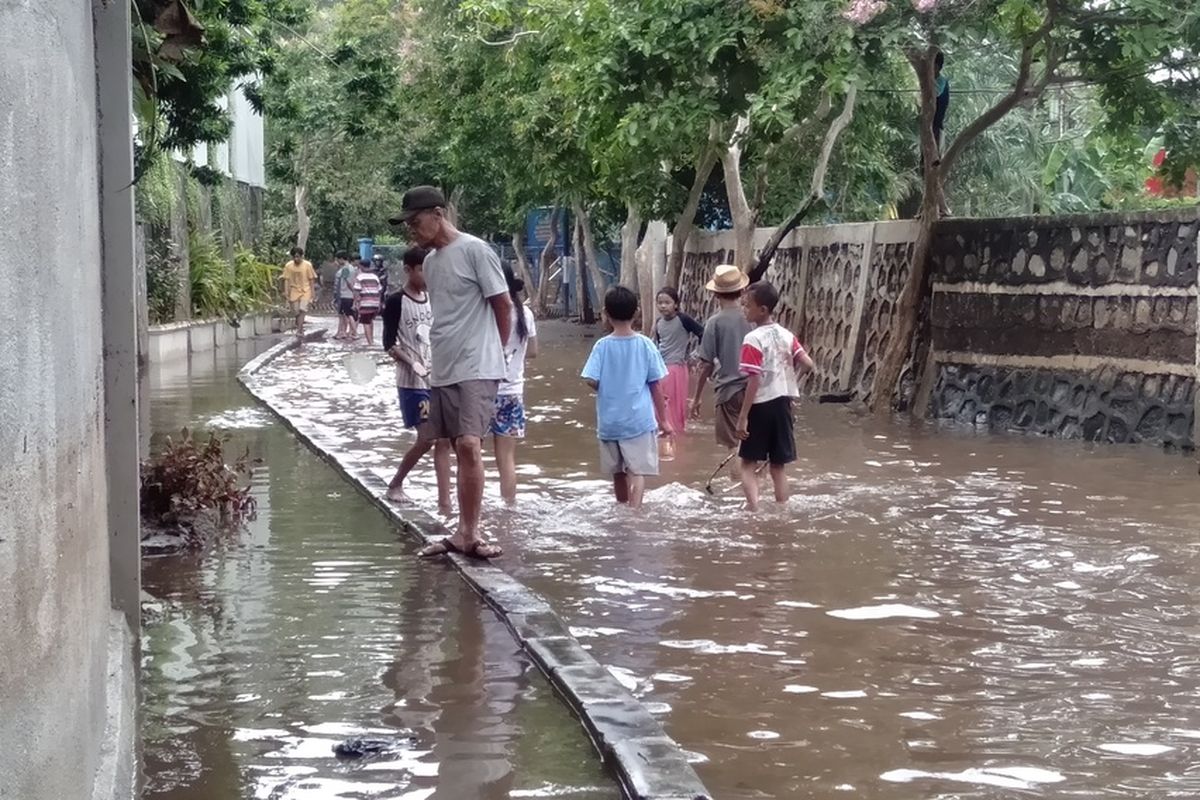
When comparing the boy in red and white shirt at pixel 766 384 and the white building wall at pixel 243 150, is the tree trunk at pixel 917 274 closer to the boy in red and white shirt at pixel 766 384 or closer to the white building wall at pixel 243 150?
the boy in red and white shirt at pixel 766 384

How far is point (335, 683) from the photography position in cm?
606

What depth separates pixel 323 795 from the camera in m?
4.81

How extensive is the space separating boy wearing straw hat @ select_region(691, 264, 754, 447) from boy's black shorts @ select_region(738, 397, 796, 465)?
1.46 metres

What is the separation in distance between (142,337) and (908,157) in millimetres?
18452

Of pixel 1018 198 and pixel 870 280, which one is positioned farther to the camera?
pixel 1018 198

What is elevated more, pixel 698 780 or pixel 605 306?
pixel 605 306

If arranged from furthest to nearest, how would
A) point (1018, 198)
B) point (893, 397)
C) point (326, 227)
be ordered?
point (326, 227), point (1018, 198), point (893, 397)

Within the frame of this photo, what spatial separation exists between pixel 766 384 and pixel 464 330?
2518mm

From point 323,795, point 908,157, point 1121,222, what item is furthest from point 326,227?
point 323,795

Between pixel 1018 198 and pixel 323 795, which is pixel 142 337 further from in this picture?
pixel 1018 198

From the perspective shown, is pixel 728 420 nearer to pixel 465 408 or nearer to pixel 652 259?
pixel 465 408

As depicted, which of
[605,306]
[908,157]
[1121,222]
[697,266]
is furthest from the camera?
[908,157]

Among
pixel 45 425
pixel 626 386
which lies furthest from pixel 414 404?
pixel 45 425

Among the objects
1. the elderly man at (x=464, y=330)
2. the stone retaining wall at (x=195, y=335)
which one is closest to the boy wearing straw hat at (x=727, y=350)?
the elderly man at (x=464, y=330)
